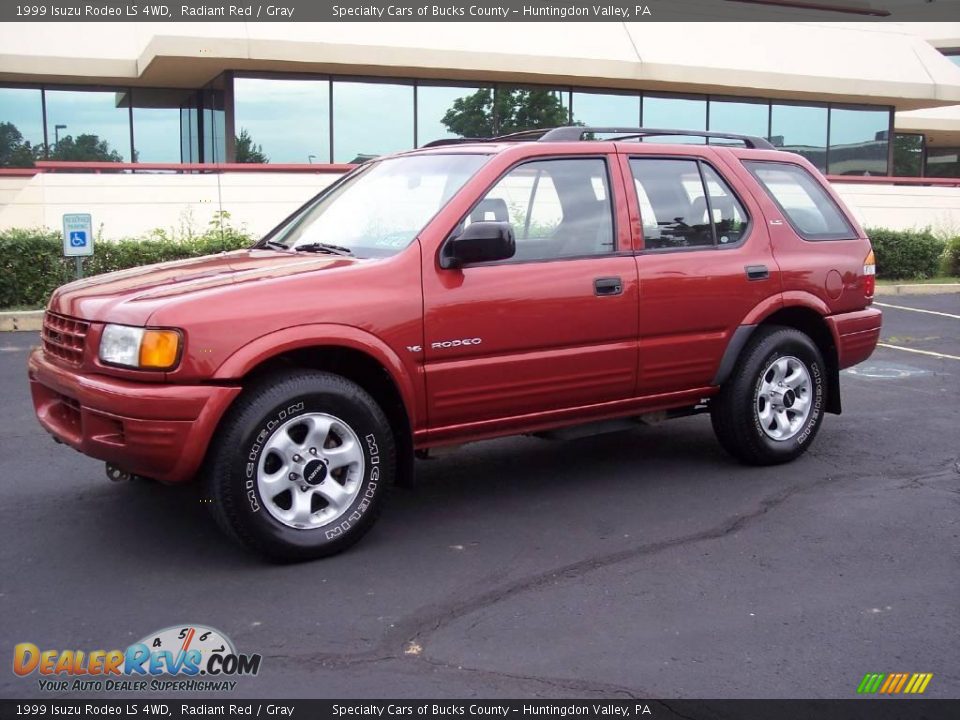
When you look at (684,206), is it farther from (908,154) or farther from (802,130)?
(908,154)

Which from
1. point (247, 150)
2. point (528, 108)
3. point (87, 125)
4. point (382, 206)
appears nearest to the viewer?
point (382, 206)

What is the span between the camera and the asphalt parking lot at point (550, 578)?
3527 mm

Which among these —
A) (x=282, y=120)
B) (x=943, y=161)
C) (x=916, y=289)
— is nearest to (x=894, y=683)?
(x=916, y=289)

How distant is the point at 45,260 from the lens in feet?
42.1

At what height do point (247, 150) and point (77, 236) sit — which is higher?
point (247, 150)

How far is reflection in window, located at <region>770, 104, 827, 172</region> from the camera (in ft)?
72.0

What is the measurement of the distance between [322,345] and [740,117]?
62.5 ft

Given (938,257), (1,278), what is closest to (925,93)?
(938,257)

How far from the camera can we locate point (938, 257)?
62.2 feet

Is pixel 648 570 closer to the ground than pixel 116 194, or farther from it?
closer to the ground

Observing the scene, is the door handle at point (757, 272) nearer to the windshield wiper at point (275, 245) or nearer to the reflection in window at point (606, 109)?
the windshield wiper at point (275, 245)
